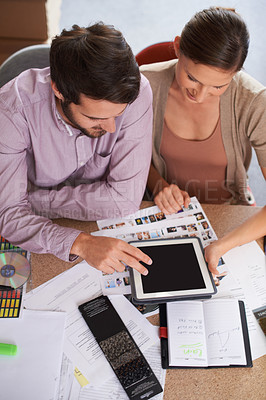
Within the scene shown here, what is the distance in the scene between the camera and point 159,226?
130cm

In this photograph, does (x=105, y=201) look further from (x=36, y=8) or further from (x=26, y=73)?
(x=36, y=8)

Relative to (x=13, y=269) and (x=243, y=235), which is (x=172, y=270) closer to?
(x=243, y=235)

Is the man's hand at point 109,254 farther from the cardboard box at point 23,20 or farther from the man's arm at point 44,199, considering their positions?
the cardboard box at point 23,20

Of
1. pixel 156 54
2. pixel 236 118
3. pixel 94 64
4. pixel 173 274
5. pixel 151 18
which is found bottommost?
pixel 173 274

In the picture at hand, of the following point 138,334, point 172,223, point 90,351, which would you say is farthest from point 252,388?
point 172,223

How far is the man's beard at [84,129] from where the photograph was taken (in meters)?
1.14

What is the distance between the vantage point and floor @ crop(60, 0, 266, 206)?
122 inches

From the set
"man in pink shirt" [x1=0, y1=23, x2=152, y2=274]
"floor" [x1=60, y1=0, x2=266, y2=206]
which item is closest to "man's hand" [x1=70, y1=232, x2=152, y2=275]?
"man in pink shirt" [x1=0, y1=23, x2=152, y2=274]

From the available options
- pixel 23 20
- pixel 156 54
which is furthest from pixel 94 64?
pixel 23 20

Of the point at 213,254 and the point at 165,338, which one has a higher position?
the point at 213,254

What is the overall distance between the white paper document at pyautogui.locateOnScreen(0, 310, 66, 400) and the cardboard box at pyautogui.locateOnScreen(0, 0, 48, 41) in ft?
7.20

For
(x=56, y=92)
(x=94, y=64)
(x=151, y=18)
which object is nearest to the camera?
(x=94, y=64)

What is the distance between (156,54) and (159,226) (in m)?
0.72

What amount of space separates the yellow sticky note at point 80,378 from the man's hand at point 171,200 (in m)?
0.56
